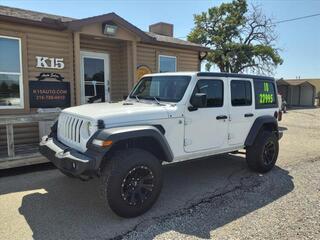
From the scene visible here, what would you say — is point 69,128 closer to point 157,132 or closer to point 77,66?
point 157,132

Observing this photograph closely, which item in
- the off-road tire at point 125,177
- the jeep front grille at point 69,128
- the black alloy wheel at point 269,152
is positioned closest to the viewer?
the off-road tire at point 125,177

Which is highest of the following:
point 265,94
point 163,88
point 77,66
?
point 77,66

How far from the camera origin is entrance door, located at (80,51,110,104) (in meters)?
9.29

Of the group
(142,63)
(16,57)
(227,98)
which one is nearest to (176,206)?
(227,98)

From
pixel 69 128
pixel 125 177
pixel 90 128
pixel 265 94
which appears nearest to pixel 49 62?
pixel 69 128

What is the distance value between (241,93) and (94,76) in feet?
17.4

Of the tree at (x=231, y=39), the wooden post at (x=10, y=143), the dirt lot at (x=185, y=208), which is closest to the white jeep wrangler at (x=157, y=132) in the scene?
the dirt lot at (x=185, y=208)

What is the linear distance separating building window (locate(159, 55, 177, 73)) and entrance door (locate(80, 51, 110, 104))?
1981mm

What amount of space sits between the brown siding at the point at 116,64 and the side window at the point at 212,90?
4.94m

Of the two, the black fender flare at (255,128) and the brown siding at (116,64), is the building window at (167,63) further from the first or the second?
the black fender flare at (255,128)

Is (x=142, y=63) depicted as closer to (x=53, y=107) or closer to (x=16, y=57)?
(x=53, y=107)

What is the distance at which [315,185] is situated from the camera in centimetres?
557

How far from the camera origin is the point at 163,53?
1079 cm

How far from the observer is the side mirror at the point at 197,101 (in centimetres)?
468
